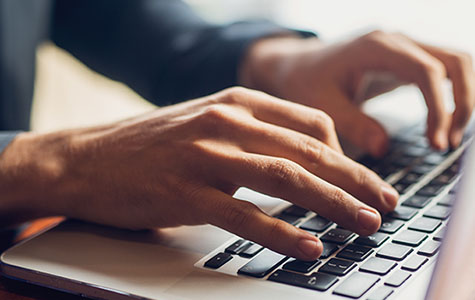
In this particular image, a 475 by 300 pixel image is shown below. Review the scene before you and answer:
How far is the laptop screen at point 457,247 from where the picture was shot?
25 cm

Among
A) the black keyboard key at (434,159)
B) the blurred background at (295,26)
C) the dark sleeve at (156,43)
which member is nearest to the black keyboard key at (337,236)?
the black keyboard key at (434,159)

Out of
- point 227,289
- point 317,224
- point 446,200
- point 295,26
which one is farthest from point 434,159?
point 295,26

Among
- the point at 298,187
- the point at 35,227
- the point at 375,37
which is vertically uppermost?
the point at 375,37

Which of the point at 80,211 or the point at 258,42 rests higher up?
→ the point at 258,42

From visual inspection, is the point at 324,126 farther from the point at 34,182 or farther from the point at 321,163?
the point at 34,182

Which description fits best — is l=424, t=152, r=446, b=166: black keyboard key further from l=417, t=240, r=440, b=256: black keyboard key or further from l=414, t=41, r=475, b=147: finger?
l=417, t=240, r=440, b=256: black keyboard key

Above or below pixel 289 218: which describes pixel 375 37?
above

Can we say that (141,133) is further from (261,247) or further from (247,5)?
(247,5)

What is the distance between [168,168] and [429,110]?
1.14ft

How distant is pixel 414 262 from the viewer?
1.29 ft

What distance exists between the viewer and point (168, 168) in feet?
1.55

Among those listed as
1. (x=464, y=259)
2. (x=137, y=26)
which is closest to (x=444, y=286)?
(x=464, y=259)

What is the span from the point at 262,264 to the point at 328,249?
53 millimetres

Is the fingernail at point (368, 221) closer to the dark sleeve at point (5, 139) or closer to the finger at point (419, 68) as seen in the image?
the finger at point (419, 68)
